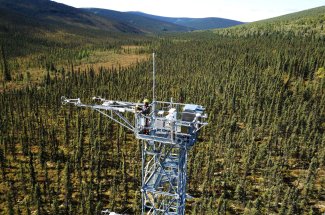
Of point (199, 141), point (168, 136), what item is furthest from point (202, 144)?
point (168, 136)

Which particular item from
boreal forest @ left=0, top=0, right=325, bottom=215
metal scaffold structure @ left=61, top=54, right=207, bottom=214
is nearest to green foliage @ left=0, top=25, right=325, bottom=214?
boreal forest @ left=0, top=0, right=325, bottom=215

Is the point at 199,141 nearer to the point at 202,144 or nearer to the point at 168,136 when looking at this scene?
the point at 202,144

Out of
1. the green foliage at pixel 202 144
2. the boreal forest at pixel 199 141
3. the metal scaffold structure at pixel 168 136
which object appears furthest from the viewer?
the green foliage at pixel 202 144

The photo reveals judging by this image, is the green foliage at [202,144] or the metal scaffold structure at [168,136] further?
the green foliage at [202,144]

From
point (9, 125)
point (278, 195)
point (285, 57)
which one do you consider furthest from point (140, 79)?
point (278, 195)

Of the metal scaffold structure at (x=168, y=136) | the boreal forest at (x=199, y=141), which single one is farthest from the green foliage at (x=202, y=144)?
the metal scaffold structure at (x=168, y=136)

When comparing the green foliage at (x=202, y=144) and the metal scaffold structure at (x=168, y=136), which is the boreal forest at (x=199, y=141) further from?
the metal scaffold structure at (x=168, y=136)

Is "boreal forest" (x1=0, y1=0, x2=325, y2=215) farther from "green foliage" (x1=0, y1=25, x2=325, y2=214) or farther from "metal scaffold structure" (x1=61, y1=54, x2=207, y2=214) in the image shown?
"metal scaffold structure" (x1=61, y1=54, x2=207, y2=214)

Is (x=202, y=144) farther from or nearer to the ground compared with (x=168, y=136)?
nearer to the ground

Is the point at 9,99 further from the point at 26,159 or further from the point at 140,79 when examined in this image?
the point at 140,79
